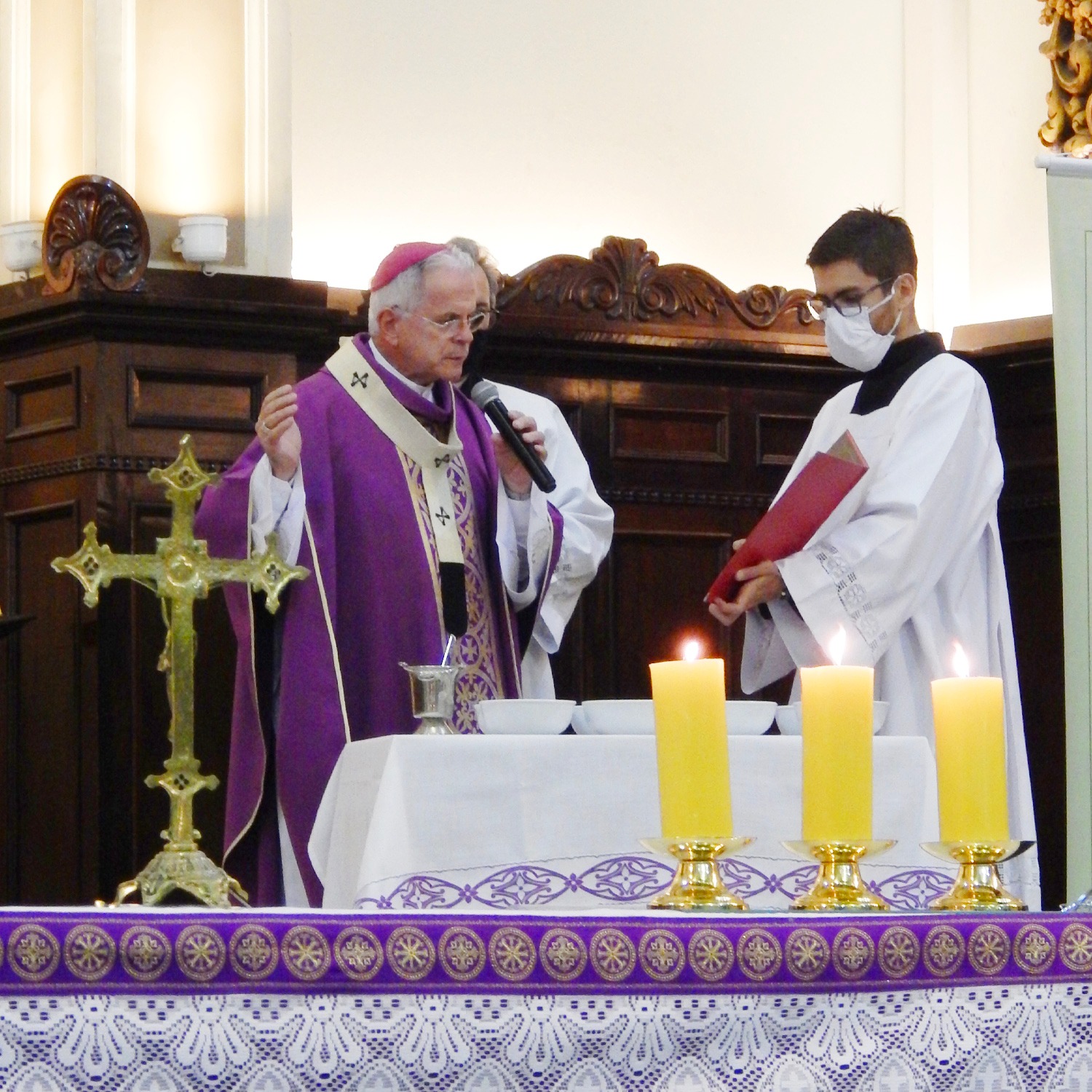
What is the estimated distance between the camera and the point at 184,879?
10.3ft

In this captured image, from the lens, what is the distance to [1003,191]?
6.50m

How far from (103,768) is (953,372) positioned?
2.29 meters

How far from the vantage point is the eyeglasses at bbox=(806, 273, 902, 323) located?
16.8 feet

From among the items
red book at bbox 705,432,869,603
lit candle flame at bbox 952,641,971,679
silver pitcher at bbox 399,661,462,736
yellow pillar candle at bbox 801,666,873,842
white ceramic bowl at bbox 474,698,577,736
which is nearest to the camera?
yellow pillar candle at bbox 801,666,873,842

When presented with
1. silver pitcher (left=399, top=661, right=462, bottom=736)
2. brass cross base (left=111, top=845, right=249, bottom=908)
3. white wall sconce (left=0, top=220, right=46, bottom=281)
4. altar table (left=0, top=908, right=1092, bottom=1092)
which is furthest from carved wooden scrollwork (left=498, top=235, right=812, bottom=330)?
altar table (left=0, top=908, right=1092, bottom=1092)

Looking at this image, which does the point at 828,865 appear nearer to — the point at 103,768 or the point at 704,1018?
the point at 704,1018

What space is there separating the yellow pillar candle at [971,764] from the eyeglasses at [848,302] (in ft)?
10.6

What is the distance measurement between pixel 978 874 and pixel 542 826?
126cm

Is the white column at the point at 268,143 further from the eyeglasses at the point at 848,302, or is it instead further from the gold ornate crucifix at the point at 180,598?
the gold ornate crucifix at the point at 180,598

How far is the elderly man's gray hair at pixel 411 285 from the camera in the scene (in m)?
4.66

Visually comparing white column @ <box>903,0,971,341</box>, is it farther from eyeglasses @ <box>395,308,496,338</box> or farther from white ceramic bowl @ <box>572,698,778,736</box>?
white ceramic bowl @ <box>572,698,778,736</box>

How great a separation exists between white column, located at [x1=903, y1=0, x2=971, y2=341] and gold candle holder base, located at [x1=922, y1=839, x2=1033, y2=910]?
4.67m

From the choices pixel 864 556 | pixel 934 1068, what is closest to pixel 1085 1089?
pixel 934 1068

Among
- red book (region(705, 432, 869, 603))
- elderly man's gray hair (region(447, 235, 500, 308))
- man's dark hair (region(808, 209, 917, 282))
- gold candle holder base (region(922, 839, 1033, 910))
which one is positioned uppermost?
elderly man's gray hair (region(447, 235, 500, 308))
